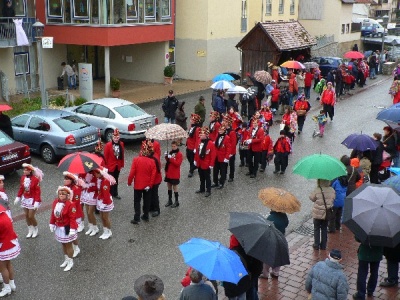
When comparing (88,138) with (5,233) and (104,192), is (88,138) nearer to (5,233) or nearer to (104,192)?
(104,192)

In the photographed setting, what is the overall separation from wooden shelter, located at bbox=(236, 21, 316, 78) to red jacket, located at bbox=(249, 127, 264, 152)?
568 inches

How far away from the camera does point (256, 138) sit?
45.6 feet

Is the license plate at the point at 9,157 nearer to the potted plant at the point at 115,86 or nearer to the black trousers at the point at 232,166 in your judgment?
the black trousers at the point at 232,166

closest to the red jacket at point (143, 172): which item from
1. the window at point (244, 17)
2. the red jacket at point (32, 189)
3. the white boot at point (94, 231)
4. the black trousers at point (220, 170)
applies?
the white boot at point (94, 231)

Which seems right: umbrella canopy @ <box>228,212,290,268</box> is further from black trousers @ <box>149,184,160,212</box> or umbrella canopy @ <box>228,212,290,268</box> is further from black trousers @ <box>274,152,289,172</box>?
black trousers @ <box>274,152,289,172</box>

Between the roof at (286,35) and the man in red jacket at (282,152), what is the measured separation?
14179mm

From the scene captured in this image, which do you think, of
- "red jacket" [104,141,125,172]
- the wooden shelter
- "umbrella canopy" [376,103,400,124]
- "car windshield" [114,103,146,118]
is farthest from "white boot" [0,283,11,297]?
the wooden shelter

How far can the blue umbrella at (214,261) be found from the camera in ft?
19.9

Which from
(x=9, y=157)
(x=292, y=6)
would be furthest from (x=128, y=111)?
(x=292, y=6)

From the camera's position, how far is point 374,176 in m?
12.9

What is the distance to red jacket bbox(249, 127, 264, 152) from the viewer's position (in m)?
13.9

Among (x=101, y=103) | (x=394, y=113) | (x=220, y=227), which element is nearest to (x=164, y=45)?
(x=101, y=103)

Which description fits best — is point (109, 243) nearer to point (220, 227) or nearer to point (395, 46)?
point (220, 227)

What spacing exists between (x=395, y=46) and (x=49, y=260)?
39.8m
